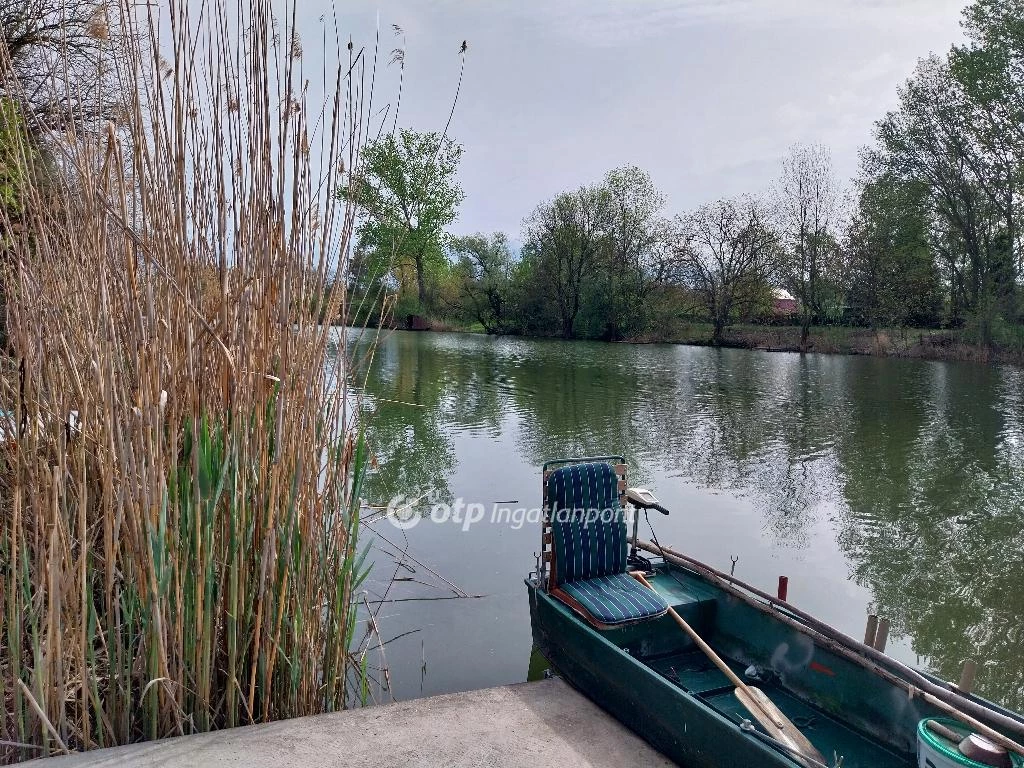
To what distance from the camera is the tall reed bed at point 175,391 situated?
1.93 metres

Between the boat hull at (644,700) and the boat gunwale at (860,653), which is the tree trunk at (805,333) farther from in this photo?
the boat hull at (644,700)

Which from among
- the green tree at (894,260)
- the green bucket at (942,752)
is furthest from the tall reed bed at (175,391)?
the green tree at (894,260)

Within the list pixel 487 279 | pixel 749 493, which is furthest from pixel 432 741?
pixel 487 279

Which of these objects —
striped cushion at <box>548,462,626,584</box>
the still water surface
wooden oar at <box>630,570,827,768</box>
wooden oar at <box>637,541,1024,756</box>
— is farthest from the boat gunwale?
the still water surface

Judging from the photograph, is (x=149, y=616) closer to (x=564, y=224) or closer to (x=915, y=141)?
(x=915, y=141)

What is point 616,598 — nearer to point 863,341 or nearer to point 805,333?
point 863,341

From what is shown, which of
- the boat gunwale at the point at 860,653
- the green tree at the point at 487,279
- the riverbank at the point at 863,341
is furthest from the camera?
the green tree at the point at 487,279

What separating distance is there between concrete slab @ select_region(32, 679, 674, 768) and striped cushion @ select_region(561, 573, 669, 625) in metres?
0.41

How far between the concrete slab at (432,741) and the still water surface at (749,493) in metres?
1.06

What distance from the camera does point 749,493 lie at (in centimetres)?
805

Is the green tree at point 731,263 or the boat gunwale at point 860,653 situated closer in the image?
the boat gunwale at point 860,653

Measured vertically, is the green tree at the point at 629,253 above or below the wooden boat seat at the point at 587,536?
above

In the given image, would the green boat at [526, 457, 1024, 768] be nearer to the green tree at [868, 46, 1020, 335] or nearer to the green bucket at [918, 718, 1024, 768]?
the green bucket at [918, 718, 1024, 768]

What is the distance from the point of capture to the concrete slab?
2.14 metres
